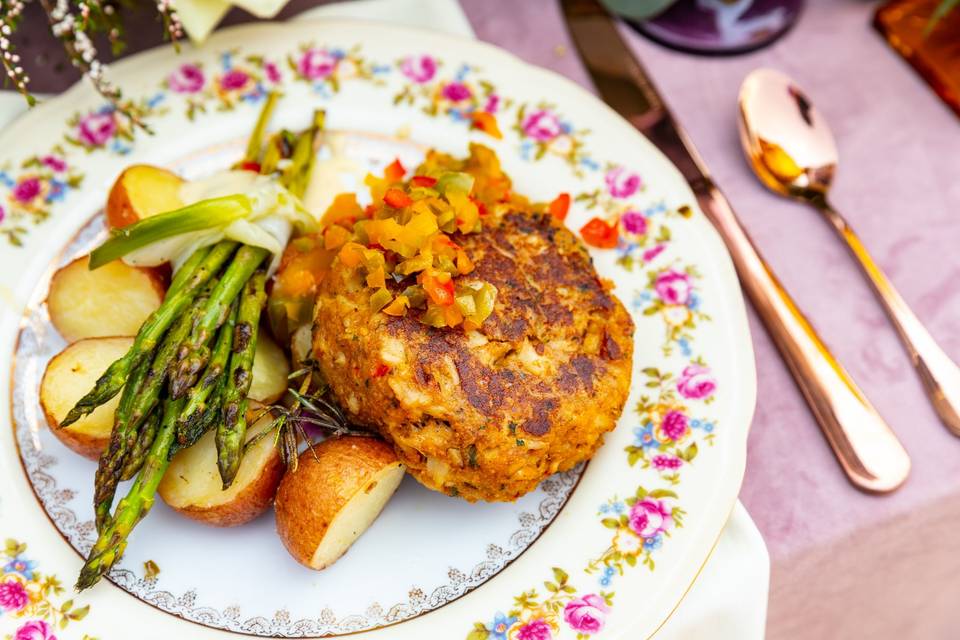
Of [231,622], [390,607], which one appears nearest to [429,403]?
[390,607]

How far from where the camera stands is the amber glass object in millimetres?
3695

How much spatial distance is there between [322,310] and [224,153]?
1.12 metres

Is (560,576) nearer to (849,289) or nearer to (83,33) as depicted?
(849,289)

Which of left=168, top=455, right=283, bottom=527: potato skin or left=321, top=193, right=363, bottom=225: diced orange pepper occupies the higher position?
left=321, top=193, right=363, bottom=225: diced orange pepper

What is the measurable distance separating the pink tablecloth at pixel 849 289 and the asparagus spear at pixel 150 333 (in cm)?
176

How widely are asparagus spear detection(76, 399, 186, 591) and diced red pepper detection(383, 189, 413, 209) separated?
88 centimetres

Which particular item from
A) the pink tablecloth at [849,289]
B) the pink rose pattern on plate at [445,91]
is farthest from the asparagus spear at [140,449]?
the pink tablecloth at [849,289]

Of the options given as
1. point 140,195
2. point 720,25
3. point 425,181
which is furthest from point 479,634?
point 720,25

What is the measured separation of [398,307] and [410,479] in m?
0.62

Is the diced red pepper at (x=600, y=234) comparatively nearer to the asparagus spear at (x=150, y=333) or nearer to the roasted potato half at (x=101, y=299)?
the asparagus spear at (x=150, y=333)

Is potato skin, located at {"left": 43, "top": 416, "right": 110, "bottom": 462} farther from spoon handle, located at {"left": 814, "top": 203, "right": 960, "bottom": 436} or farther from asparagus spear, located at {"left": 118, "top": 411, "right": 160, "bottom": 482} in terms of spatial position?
spoon handle, located at {"left": 814, "top": 203, "right": 960, "bottom": 436}

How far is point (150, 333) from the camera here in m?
2.55

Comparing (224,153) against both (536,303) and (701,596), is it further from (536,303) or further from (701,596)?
(701,596)

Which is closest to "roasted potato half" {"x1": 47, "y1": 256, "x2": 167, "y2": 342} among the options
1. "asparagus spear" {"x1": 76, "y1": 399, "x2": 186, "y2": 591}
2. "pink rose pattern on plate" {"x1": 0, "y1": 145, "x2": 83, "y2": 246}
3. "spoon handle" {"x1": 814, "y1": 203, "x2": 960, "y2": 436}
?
"pink rose pattern on plate" {"x1": 0, "y1": 145, "x2": 83, "y2": 246}
